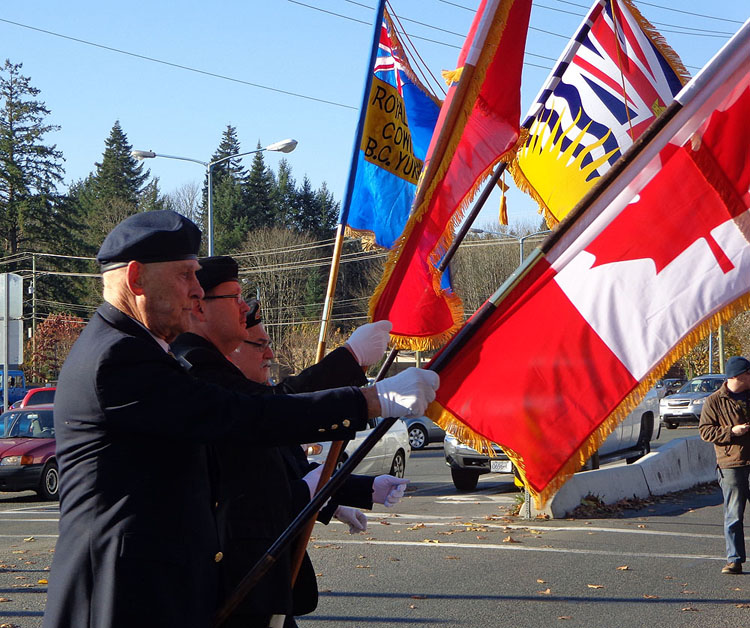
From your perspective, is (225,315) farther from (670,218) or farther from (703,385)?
(703,385)

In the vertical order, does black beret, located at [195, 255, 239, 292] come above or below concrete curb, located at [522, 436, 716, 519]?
above

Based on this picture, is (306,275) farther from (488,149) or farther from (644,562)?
(488,149)

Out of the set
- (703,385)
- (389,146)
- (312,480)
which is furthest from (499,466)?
(703,385)

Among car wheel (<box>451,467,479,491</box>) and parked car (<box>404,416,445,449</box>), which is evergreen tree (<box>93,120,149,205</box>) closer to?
parked car (<box>404,416,445,449</box>)

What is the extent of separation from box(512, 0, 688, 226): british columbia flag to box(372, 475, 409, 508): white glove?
2.40m

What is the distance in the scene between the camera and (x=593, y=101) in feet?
20.4

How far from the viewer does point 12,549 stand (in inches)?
406

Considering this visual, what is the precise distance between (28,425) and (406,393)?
16.7 meters

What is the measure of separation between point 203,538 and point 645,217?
1839 millimetres

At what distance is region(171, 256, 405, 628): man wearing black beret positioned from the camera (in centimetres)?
311

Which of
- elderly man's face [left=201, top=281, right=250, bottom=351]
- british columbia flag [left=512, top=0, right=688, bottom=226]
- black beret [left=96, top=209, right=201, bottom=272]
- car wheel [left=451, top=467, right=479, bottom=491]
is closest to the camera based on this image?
black beret [left=96, top=209, right=201, bottom=272]

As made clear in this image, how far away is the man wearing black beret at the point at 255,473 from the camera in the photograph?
10.2 ft

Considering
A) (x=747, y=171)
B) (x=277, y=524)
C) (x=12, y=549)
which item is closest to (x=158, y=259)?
(x=277, y=524)

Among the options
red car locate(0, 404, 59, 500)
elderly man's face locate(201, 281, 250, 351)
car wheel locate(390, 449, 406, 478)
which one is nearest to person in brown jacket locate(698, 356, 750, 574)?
elderly man's face locate(201, 281, 250, 351)
